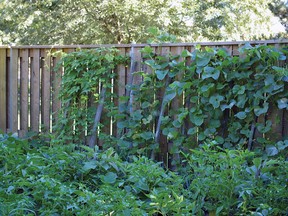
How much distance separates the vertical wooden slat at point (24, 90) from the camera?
6.36 metres

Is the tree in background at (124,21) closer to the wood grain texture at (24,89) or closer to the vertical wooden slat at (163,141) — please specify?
the wood grain texture at (24,89)

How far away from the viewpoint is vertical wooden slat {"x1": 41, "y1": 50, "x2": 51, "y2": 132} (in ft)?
20.4

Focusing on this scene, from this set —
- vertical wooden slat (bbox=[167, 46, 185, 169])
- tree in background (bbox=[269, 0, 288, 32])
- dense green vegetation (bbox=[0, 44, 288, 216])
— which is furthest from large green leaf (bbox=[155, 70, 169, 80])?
tree in background (bbox=[269, 0, 288, 32])

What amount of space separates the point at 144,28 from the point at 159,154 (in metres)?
7.60

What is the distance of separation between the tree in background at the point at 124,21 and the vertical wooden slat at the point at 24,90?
615 cm

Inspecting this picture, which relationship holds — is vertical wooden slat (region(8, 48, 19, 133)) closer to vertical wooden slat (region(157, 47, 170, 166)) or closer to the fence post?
the fence post

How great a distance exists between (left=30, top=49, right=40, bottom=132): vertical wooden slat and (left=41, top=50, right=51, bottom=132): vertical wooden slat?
66mm

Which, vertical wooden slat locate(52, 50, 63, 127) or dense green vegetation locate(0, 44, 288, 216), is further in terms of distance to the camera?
vertical wooden slat locate(52, 50, 63, 127)

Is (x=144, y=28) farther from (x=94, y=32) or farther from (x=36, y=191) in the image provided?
(x=36, y=191)

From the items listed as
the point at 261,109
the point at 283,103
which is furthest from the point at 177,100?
the point at 283,103

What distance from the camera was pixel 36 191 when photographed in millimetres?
2525

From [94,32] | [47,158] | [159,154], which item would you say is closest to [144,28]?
[94,32]

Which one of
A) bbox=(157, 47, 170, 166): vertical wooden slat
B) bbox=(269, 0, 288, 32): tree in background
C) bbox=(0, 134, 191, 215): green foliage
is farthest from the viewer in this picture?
bbox=(269, 0, 288, 32): tree in background

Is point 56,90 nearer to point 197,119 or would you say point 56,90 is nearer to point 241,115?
point 197,119
